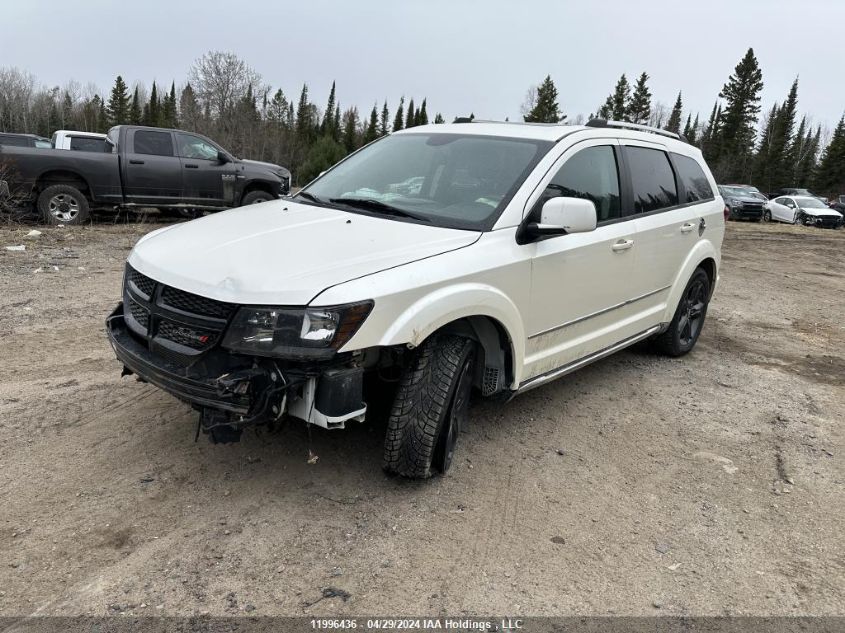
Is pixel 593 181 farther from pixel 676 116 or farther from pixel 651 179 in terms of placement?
pixel 676 116

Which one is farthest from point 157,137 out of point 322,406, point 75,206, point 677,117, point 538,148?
point 677,117

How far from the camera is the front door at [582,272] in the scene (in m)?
3.67

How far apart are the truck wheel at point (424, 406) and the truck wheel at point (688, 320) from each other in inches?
115

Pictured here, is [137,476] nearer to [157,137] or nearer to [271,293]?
[271,293]

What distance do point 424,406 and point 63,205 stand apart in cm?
1018

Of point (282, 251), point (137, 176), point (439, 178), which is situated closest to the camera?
point (282, 251)

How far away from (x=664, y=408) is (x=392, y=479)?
7.45 ft

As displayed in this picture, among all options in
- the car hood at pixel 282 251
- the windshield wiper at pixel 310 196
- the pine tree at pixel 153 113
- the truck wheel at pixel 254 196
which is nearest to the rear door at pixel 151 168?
the truck wheel at pixel 254 196

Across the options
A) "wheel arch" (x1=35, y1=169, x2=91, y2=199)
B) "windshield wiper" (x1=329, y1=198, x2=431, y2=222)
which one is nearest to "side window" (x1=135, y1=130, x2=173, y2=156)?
"wheel arch" (x1=35, y1=169, x2=91, y2=199)

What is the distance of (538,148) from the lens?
3.88 m

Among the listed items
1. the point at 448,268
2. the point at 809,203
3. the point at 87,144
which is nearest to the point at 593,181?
the point at 448,268

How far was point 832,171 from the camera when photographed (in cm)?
6012

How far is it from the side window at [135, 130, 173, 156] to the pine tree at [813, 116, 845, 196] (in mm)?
63800

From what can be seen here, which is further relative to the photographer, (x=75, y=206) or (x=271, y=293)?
(x=75, y=206)
